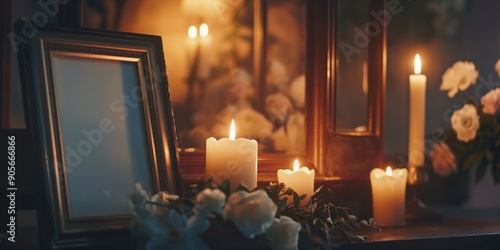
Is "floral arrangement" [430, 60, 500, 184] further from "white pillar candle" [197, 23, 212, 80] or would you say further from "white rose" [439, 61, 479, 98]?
"white pillar candle" [197, 23, 212, 80]

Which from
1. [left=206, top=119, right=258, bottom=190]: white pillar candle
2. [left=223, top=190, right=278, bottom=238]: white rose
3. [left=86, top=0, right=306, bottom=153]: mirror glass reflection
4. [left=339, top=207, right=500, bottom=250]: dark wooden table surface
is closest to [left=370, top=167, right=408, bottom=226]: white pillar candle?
[left=339, top=207, right=500, bottom=250]: dark wooden table surface

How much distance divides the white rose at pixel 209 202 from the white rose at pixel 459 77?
676 mm

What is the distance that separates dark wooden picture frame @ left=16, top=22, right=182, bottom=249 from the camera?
0.73m

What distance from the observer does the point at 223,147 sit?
0.84m

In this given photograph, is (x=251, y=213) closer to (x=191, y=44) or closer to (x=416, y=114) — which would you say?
(x=191, y=44)

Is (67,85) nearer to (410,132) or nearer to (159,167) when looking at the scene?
(159,167)

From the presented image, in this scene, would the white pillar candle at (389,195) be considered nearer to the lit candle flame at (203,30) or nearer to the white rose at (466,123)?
the white rose at (466,123)

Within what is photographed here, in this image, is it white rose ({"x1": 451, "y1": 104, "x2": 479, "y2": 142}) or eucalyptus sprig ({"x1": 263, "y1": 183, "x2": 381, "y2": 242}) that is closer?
eucalyptus sprig ({"x1": 263, "y1": 183, "x2": 381, "y2": 242})

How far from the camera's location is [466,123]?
1141 millimetres

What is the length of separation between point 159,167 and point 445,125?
0.69 m

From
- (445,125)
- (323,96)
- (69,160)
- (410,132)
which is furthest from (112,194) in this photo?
(445,125)

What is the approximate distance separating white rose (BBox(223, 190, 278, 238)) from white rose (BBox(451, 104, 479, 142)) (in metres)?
0.59

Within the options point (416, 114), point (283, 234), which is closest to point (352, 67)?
point (416, 114)

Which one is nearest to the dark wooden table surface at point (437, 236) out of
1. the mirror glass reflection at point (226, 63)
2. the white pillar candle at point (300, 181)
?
the white pillar candle at point (300, 181)
